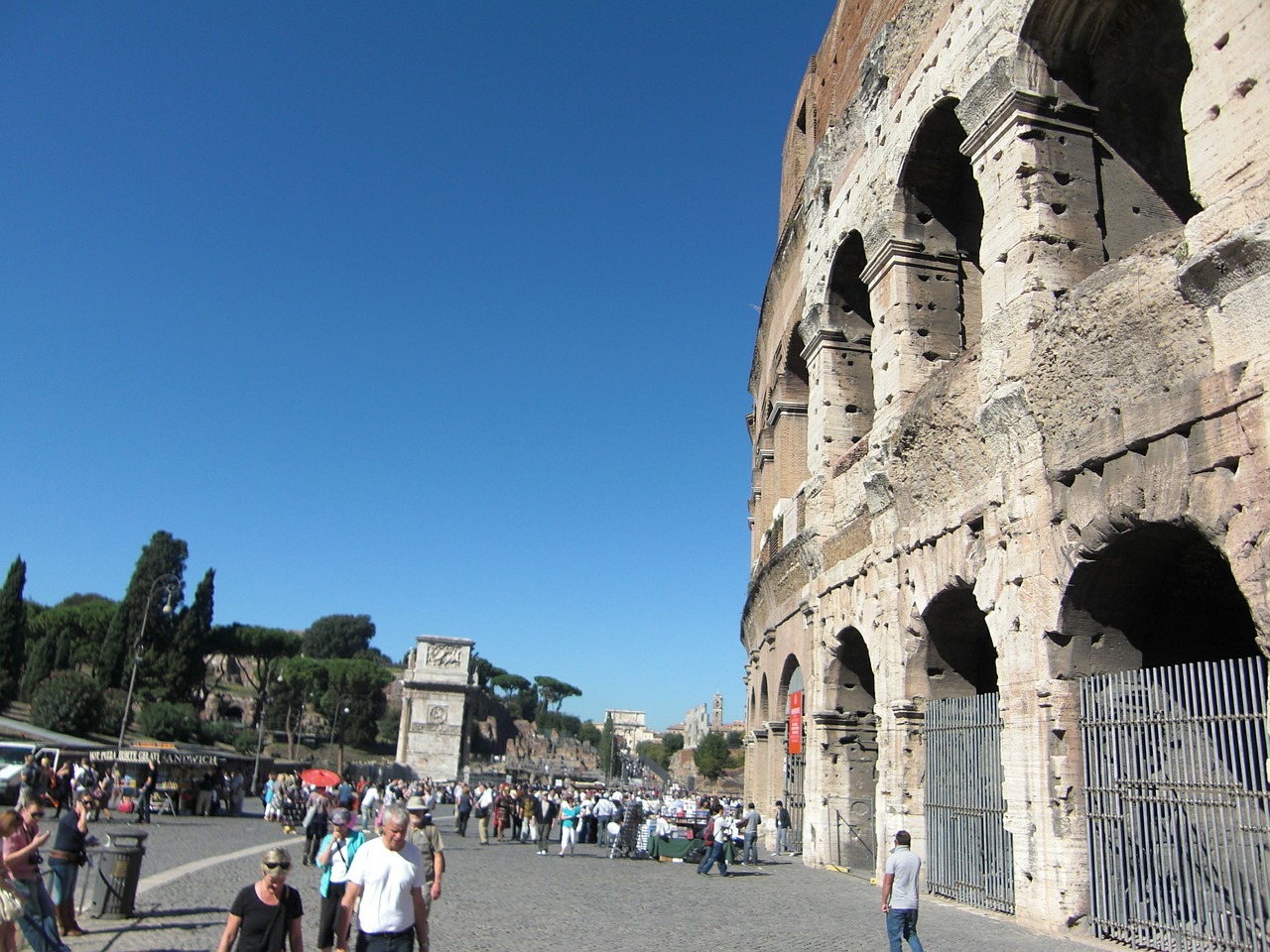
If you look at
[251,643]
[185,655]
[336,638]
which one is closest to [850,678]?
[185,655]

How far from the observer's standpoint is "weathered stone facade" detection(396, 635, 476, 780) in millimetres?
47344

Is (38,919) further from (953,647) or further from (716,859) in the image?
(716,859)

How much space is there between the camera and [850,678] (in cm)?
1323

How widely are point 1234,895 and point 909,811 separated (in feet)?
14.6

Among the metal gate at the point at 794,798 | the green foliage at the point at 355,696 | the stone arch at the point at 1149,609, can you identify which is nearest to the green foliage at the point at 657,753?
the green foliage at the point at 355,696

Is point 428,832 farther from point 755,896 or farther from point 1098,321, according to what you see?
point 1098,321

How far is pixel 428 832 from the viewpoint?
6688 mm

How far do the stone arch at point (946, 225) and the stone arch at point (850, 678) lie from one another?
4148mm

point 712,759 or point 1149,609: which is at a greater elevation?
point 1149,609

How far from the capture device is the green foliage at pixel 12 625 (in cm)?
4344

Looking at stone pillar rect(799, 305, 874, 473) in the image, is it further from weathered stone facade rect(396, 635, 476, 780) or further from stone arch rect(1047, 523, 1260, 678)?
weathered stone facade rect(396, 635, 476, 780)

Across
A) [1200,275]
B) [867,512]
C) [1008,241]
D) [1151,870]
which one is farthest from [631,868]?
[1200,275]

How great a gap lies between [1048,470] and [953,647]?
3.08 meters

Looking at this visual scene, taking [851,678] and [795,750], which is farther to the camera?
[795,750]
